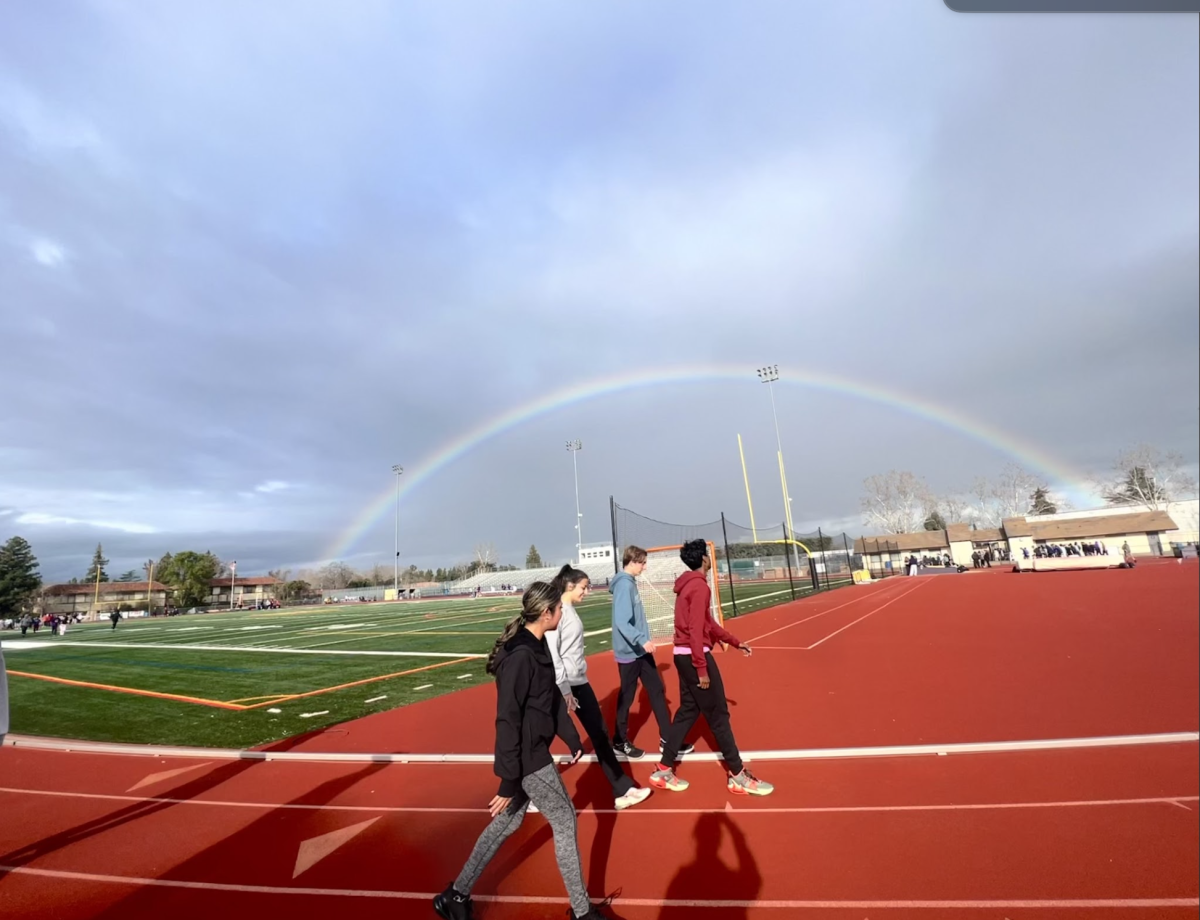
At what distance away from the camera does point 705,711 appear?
440 centimetres

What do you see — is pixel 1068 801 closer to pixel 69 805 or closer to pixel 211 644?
pixel 69 805

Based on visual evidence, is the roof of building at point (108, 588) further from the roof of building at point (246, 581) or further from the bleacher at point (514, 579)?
the bleacher at point (514, 579)

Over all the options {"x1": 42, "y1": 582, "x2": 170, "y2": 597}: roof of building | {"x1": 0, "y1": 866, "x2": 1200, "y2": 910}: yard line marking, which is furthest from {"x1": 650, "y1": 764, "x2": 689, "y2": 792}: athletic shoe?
{"x1": 42, "y1": 582, "x2": 170, "y2": 597}: roof of building

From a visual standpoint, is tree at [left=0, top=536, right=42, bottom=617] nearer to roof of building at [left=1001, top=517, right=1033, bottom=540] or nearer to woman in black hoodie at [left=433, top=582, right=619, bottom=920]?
woman in black hoodie at [left=433, top=582, right=619, bottom=920]

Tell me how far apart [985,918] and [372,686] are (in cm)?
1064

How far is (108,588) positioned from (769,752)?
132886 millimetres

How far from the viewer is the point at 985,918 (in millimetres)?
2838

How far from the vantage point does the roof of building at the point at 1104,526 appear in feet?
126

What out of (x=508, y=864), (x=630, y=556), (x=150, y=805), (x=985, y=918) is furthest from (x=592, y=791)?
(x=150, y=805)

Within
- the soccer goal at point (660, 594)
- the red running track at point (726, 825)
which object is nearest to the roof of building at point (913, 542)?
the soccer goal at point (660, 594)

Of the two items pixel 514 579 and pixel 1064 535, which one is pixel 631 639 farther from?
pixel 514 579

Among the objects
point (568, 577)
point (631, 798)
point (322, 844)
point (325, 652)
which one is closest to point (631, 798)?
point (631, 798)

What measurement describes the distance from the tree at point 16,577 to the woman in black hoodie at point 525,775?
87155 millimetres

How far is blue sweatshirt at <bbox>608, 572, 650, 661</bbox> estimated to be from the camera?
5391mm
